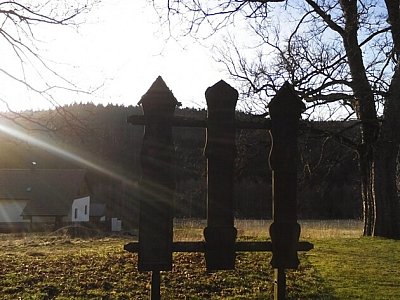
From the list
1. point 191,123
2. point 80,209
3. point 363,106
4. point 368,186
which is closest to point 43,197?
point 80,209

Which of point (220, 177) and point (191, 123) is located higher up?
point (191, 123)

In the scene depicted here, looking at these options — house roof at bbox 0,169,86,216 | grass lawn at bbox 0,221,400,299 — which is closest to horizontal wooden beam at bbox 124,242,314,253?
grass lawn at bbox 0,221,400,299

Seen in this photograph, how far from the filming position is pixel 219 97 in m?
5.20

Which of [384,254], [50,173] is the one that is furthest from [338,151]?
[50,173]

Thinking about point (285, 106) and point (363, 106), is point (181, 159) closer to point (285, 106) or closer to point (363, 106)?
point (363, 106)

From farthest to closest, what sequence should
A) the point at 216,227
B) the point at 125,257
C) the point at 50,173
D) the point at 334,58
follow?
the point at 50,173 → the point at 334,58 → the point at 125,257 → the point at 216,227

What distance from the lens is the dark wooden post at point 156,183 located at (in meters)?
4.96

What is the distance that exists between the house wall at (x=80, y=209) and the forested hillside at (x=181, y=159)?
5451mm

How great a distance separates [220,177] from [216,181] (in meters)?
0.06

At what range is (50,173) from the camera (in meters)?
63.0

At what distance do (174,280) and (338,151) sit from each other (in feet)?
44.5

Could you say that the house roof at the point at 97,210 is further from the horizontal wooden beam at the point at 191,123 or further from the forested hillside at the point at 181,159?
the horizontal wooden beam at the point at 191,123

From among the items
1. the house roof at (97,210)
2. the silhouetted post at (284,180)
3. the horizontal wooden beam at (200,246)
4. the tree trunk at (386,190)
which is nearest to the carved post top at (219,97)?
the silhouetted post at (284,180)

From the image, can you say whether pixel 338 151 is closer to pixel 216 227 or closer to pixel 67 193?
pixel 216 227
